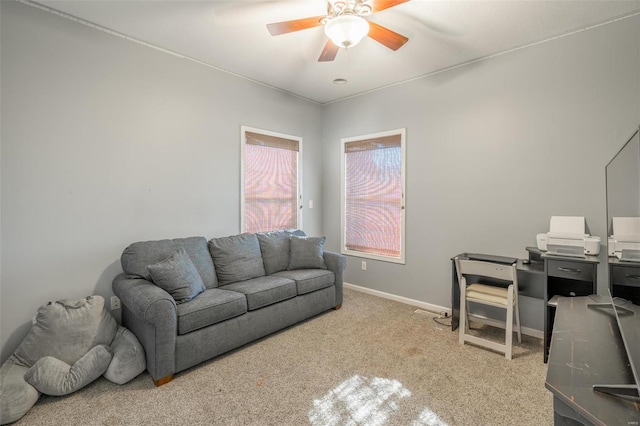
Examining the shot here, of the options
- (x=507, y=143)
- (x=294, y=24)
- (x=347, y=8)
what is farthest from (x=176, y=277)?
(x=507, y=143)

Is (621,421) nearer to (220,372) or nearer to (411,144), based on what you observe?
(220,372)

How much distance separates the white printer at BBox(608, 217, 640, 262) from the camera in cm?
123

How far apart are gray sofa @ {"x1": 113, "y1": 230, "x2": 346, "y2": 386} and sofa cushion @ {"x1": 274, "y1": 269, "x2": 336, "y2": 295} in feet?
0.03

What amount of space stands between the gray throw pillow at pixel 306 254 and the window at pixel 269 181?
63 centimetres

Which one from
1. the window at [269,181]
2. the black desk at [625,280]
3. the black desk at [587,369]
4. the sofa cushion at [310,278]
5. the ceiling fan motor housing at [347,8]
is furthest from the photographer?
the window at [269,181]

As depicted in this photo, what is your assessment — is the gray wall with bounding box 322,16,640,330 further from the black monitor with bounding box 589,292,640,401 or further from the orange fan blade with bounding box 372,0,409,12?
the orange fan blade with bounding box 372,0,409,12

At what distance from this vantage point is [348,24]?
74.6 inches

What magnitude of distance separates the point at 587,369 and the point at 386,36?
2199mm

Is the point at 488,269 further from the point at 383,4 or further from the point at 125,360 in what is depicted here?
the point at 125,360

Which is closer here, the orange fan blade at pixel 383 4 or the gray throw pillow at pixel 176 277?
the orange fan blade at pixel 383 4

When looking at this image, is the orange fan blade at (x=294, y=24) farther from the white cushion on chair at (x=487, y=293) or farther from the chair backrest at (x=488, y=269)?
the white cushion on chair at (x=487, y=293)

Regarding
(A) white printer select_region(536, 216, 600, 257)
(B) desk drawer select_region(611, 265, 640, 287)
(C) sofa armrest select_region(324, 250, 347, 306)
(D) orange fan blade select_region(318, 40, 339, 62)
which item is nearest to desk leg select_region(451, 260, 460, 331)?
(A) white printer select_region(536, 216, 600, 257)

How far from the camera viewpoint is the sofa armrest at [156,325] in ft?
6.91

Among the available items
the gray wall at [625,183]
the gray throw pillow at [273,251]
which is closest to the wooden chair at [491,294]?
the gray wall at [625,183]
